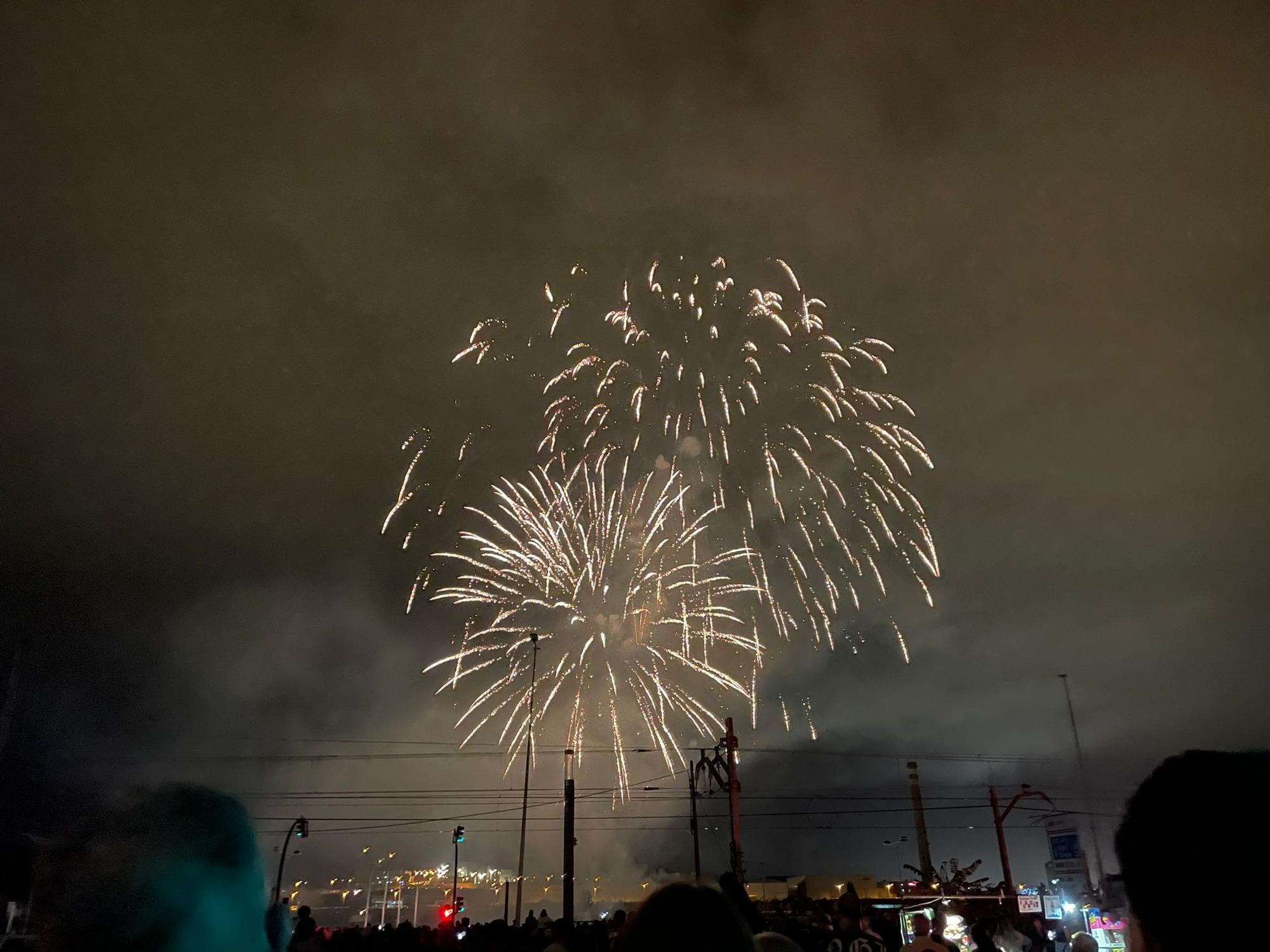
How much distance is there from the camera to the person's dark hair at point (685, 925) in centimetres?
209

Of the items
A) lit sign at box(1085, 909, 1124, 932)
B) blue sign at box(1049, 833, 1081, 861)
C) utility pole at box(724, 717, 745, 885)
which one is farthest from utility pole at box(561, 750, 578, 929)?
blue sign at box(1049, 833, 1081, 861)

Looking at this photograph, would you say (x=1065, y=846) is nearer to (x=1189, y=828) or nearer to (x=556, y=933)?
(x=556, y=933)

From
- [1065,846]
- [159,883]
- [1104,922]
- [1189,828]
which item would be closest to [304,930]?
[159,883]

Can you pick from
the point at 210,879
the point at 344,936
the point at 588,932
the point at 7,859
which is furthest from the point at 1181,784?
the point at 344,936

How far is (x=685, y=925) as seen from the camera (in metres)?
2.14

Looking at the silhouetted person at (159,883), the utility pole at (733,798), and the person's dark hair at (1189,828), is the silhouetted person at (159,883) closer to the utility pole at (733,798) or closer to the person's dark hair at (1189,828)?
the person's dark hair at (1189,828)

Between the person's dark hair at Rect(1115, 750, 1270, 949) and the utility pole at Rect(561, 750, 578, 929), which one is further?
the utility pole at Rect(561, 750, 578, 929)

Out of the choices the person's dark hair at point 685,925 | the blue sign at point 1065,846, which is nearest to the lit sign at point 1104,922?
the person's dark hair at point 685,925

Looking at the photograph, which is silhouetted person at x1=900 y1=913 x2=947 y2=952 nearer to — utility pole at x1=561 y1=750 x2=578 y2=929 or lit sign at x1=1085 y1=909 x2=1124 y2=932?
lit sign at x1=1085 y1=909 x2=1124 y2=932

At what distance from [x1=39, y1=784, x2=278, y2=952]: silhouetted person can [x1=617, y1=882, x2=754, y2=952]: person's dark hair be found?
109cm

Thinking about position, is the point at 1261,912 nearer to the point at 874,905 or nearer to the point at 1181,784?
the point at 1181,784

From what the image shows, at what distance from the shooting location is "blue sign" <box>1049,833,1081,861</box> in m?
49.7

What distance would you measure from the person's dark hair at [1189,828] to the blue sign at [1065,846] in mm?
58238

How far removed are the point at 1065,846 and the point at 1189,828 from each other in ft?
195
